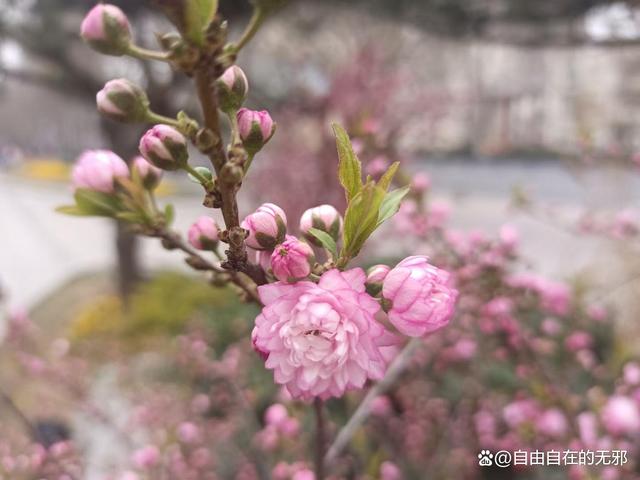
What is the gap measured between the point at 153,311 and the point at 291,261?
3069mm

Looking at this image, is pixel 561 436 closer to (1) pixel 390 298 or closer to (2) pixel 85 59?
(1) pixel 390 298

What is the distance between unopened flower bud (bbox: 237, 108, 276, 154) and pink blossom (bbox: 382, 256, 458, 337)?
0.38 ft

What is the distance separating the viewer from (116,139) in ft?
9.92

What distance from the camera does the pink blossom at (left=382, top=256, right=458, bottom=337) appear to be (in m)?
0.31

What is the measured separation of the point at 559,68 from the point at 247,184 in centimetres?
925

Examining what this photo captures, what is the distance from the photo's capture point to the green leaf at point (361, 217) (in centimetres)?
31

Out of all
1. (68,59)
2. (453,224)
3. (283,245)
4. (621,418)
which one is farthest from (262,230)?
(453,224)

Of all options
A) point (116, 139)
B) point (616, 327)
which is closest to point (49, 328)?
point (116, 139)

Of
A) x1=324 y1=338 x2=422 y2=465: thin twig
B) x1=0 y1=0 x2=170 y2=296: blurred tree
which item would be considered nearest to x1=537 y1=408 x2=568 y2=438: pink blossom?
x1=324 y1=338 x2=422 y2=465: thin twig

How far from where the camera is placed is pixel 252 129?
12.8 inches

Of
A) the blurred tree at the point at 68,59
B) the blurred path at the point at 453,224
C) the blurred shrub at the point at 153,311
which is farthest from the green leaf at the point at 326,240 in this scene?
the blurred shrub at the point at 153,311

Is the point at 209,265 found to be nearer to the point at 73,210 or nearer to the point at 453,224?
the point at 73,210

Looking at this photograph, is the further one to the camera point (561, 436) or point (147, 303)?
point (147, 303)

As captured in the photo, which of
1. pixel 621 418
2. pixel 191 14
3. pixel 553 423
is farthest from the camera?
pixel 553 423
